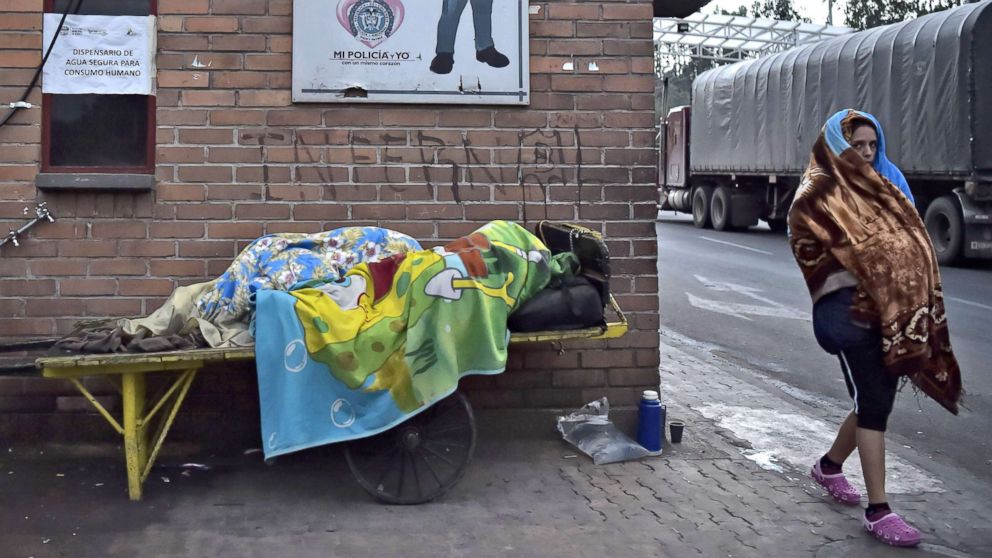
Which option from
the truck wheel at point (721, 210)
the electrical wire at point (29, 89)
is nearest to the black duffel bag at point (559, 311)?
the electrical wire at point (29, 89)

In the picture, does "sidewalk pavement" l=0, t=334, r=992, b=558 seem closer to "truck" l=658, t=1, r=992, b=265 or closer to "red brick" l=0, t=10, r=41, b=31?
"red brick" l=0, t=10, r=41, b=31

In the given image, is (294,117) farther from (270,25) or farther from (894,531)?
(894,531)

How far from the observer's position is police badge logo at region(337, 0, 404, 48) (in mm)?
5512

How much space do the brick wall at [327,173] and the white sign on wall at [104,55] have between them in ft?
0.28

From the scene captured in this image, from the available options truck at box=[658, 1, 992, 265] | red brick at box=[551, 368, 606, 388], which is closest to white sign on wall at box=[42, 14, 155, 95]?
red brick at box=[551, 368, 606, 388]

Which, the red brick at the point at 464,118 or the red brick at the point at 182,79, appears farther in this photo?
the red brick at the point at 464,118

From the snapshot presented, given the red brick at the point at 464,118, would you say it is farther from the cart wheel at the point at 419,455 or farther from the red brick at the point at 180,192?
the cart wheel at the point at 419,455

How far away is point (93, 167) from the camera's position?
552cm

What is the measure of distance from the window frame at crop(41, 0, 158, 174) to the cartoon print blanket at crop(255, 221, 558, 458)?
1347mm

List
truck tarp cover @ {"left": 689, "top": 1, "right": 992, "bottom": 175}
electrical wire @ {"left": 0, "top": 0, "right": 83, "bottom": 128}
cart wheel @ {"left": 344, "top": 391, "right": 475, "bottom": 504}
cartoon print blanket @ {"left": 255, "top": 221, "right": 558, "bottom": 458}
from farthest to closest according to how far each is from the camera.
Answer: truck tarp cover @ {"left": 689, "top": 1, "right": 992, "bottom": 175}
electrical wire @ {"left": 0, "top": 0, "right": 83, "bottom": 128}
cart wheel @ {"left": 344, "top": 391, "right": 475, "bottom": 504}
cartoon print blanket @ {"left": 255, "top": 221, "right": 558, "bottom": 458}

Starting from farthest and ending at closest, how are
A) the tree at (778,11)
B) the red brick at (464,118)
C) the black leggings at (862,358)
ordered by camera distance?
the tree at (778,11), the red brick at (464,118), the black leggings at (862,358)

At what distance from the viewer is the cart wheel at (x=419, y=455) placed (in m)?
4.81

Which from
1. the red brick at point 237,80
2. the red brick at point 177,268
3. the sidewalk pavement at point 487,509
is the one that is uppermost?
the red brick at point 237,80

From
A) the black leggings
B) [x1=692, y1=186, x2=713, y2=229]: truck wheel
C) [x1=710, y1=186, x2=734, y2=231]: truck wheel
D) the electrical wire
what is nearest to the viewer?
the black leggings
